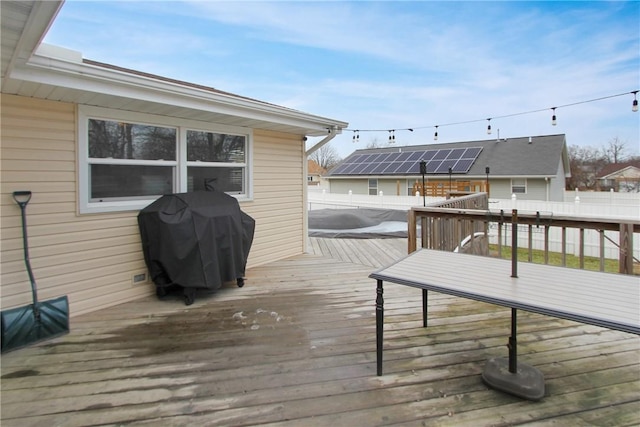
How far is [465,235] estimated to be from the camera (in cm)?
552

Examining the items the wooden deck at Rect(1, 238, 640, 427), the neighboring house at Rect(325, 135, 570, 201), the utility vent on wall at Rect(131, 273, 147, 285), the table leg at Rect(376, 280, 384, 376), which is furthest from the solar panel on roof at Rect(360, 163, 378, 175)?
the table leg at Rect(376, 280, 384, 376)

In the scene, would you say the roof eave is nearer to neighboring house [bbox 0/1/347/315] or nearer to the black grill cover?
neighboring house [bbox 0/1/347/315]

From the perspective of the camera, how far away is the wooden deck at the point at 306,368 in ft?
6.22

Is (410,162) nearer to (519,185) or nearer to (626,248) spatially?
(519,185)

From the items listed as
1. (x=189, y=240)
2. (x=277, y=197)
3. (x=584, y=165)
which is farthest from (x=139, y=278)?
(x=584, y=165)

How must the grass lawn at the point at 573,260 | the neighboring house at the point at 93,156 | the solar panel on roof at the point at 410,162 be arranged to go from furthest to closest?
the solar panel on roof at the point at 410,162 → the grass lawn at the point at 573,260 → the neighboring house at the point at 93,156

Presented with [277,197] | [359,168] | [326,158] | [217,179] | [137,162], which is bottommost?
[277,197]

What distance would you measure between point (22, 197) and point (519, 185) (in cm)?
1878

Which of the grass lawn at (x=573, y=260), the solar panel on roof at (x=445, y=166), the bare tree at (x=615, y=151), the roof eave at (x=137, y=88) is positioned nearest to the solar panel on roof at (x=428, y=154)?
the solar panel on roof at (x=445, y=166)

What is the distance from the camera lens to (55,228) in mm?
3244

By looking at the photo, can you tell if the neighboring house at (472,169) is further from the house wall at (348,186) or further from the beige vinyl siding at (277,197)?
the beige vinyl siding at (277,197)

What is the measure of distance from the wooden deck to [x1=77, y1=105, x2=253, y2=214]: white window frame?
43.6 inches

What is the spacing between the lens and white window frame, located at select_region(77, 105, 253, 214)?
11.1 feet

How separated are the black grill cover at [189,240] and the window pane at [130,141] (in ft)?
1.89
